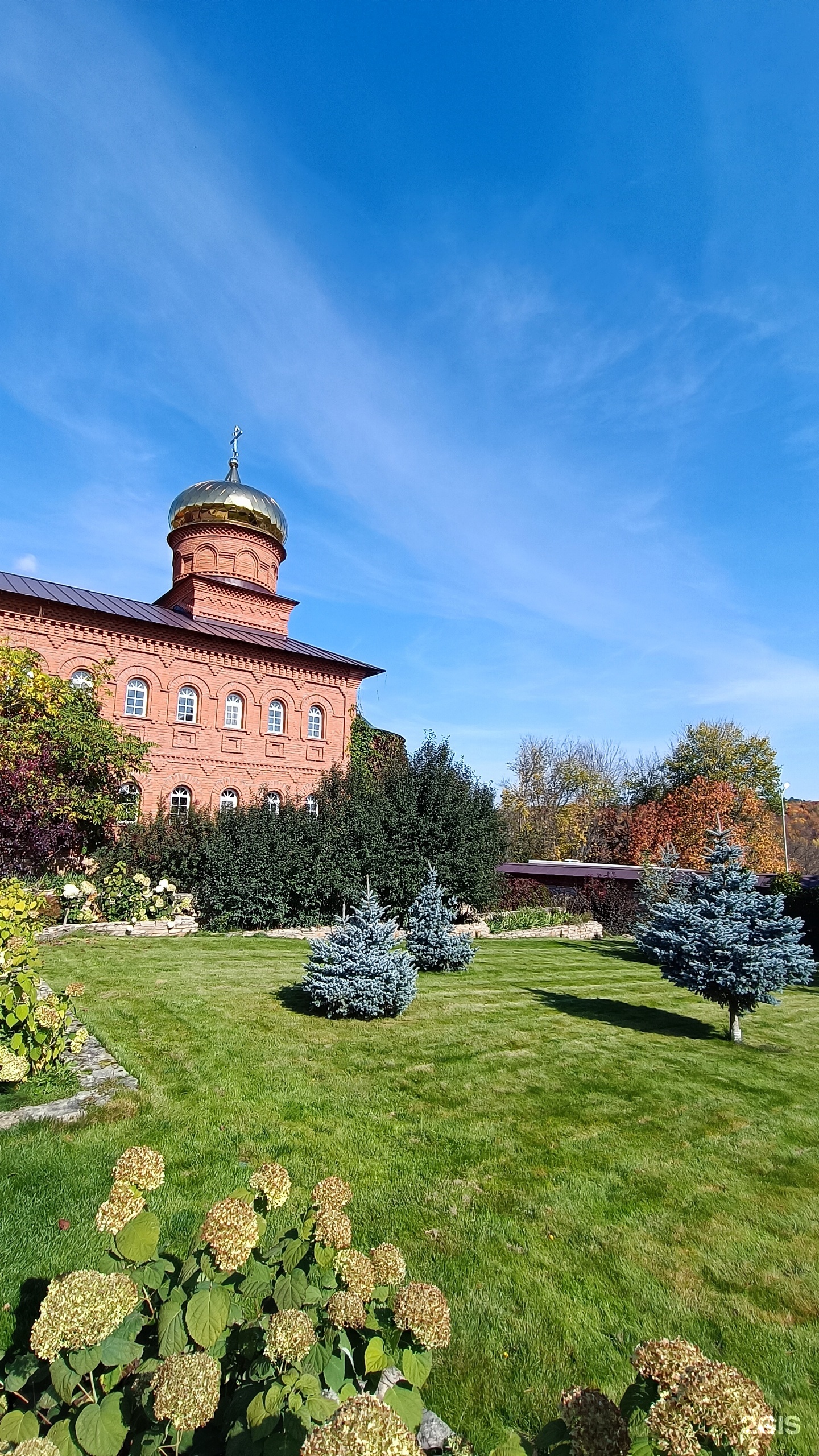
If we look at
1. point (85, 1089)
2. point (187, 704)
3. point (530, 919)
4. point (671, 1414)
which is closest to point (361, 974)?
point (85, 1089)

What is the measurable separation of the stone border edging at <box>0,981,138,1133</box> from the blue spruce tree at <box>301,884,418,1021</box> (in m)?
2.91

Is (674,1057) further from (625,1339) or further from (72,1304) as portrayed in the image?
(72,1304)

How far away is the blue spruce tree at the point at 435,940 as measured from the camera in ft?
41.3

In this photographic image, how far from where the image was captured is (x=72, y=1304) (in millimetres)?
1863

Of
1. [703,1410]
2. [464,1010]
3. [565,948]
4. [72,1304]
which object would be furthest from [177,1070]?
[565,948]

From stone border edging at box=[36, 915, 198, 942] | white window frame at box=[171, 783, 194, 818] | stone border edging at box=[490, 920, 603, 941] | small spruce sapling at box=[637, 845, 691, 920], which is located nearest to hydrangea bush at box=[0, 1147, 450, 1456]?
stone border edging at box=[36, 915, 198, 942]

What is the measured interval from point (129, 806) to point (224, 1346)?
19254 millimetres

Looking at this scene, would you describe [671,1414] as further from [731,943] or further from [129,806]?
[129,806]

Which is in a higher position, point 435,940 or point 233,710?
point 233,710

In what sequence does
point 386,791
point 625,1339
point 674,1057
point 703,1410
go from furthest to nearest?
1. point 386,791
2. point 674,1057
3. point 625,1339
4. point 703,1410

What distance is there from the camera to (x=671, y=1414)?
4.86 feet

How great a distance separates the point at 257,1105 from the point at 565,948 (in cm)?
1270

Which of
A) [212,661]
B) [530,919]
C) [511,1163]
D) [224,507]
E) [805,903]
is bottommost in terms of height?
[511,1163]

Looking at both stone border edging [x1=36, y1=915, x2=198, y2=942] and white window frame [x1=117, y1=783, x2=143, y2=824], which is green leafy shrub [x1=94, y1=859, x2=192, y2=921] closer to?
stone border edging [x1=36, y1=915, x2=198, y2=942]
